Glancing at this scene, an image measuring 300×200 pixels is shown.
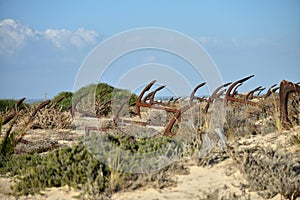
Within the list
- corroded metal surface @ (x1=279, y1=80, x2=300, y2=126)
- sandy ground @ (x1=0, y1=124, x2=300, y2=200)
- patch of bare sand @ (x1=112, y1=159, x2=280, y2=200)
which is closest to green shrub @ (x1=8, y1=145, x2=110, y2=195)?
sandy ground @ (x1=0, y1=124, x2=300, y2=200)

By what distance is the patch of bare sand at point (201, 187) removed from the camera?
173 inches

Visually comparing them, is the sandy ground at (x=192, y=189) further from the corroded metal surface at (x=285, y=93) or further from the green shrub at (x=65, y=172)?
the corroded metal surface at (x=285, y=93)

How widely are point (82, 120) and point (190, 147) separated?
720 centimetres

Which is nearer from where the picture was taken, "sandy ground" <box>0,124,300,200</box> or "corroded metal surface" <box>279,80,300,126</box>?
"sandy ground" <box>0,124,300,200</box>

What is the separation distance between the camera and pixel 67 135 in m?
9.35

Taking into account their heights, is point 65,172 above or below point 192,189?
above

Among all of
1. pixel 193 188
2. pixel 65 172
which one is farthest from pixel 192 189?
pixel 65 172

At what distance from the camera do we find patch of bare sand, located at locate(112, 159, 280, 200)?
4.38 m

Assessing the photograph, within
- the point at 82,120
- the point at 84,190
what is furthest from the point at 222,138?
the point at 82,120

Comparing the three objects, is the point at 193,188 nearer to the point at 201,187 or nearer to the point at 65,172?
the point at 201,187

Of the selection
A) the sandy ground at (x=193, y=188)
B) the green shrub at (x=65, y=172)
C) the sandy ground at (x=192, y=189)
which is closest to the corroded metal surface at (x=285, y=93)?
the sandy ground at (x=193, y=188)

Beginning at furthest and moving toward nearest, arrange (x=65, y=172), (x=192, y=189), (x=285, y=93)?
(x=285, y=93), (x=65, y=172), (x=192, y=189)

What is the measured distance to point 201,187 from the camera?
4.58 meters

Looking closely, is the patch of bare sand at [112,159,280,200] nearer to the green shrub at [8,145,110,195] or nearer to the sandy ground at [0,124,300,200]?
the sandy ground at [0,124,300,200]
